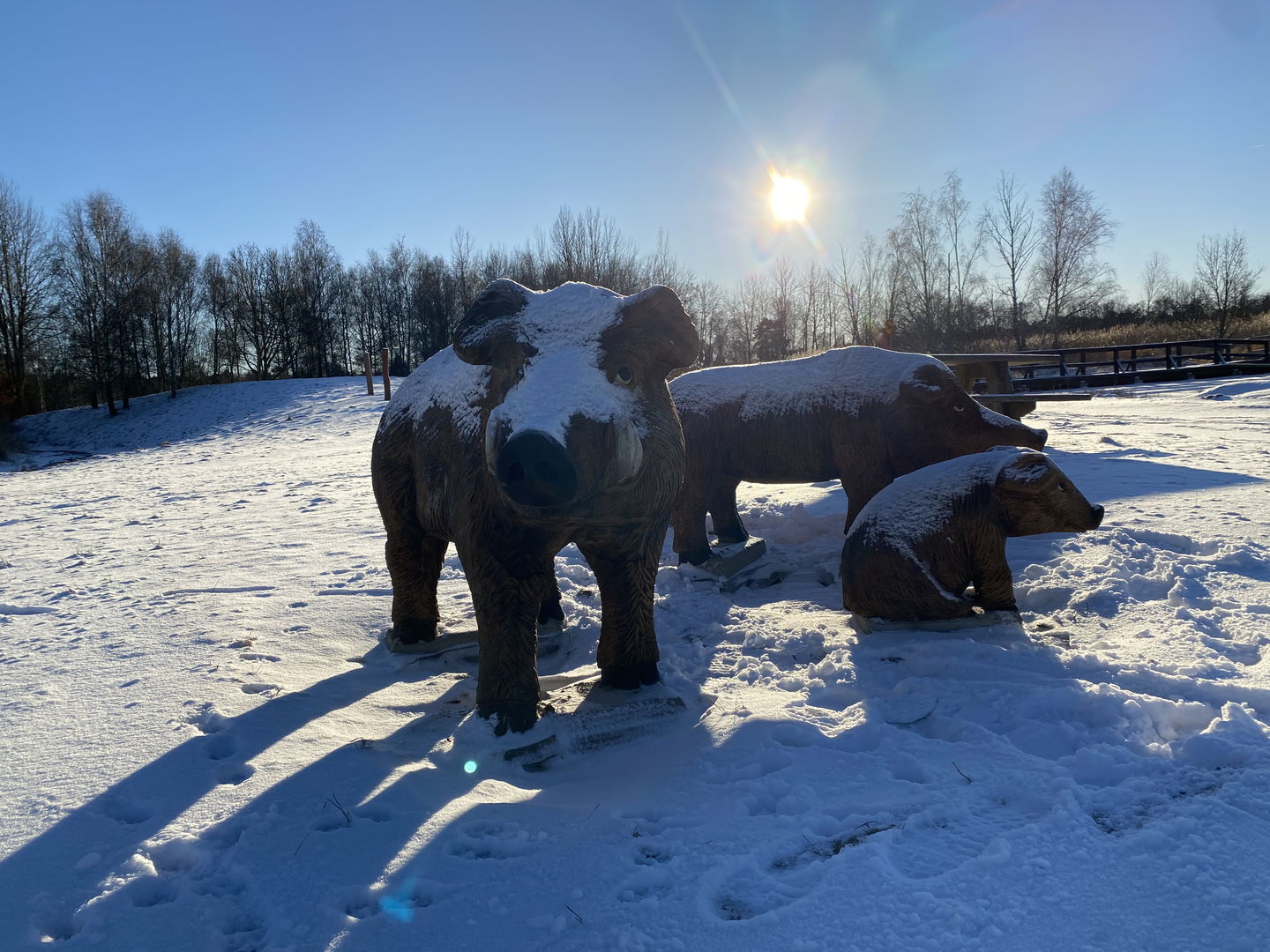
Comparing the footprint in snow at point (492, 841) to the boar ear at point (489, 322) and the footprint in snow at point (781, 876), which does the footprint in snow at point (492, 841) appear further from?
the boar ear at point (489, 322)

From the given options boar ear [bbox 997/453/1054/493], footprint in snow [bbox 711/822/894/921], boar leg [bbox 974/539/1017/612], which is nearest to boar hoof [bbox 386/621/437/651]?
footprint in snow [bbox 711/822/894/921]

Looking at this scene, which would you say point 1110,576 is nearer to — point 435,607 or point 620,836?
point 620,836

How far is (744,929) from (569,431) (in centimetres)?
150

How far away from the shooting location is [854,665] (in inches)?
142

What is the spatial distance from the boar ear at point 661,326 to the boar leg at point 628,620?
2.74 ft

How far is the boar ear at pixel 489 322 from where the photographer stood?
2.96 m

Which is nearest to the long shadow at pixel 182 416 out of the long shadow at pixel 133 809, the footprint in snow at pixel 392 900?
the long shadow at pixel 133 809

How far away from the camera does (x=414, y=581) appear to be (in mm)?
4137

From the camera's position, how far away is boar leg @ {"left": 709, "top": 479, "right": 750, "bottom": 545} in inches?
245

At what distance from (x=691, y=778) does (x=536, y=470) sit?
4.08 feet

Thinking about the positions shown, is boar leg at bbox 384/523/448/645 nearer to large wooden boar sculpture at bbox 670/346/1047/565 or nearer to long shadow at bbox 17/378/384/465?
large wooden boar sculpture at bbox 670/346/1047/565

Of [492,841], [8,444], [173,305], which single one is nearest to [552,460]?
[492,841]

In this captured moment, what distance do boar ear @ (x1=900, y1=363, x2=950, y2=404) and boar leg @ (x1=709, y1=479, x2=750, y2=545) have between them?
158 centimetres

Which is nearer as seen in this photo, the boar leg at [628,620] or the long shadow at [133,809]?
the long shadow at [133,809]
